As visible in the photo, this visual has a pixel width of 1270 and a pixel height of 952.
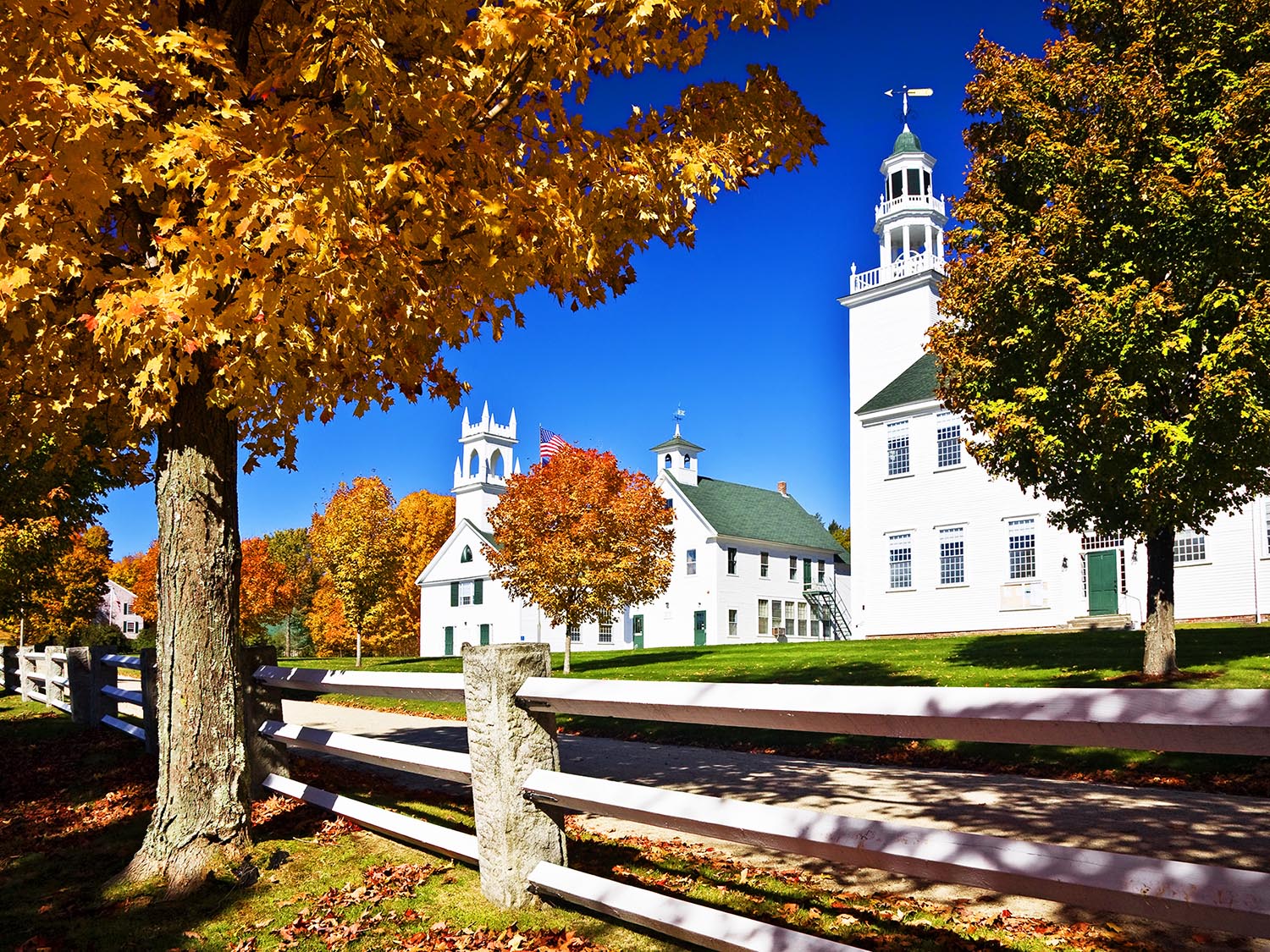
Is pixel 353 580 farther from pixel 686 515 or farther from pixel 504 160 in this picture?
pixel 504 160

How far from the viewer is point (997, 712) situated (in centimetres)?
287

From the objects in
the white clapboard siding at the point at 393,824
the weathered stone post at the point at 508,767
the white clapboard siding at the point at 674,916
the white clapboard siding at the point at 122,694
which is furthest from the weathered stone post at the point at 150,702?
the white clapboard siding at the point at 674,916

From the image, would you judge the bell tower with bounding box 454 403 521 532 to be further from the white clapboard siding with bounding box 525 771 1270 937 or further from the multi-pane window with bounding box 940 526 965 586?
the white clapboard siding with bounding box 525 771 1270 937

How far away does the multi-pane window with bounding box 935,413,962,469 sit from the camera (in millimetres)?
31719

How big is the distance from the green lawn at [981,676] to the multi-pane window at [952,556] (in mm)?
3104

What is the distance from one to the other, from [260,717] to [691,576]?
1549 inches

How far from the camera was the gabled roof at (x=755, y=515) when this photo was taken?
156 feet

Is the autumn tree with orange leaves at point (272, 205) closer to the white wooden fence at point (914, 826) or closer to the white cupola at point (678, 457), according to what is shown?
the white wooden fence at point (914, 826)

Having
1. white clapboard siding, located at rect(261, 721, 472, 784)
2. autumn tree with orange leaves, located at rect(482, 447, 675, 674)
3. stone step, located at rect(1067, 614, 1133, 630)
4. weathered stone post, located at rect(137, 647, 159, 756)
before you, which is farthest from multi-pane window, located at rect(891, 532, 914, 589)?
white clapboard siding, located at rect(261, 721, 472, 784)

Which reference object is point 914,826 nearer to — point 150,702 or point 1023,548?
point 150,702

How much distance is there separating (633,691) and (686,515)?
4283 centimetres

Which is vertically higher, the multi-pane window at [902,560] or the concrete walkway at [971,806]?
the multi-pane window at [902,560]

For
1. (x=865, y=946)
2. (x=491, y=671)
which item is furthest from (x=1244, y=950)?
(x=491, y=671)


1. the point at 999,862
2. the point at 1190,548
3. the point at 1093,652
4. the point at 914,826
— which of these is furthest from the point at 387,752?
the point at 1190,548
